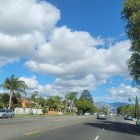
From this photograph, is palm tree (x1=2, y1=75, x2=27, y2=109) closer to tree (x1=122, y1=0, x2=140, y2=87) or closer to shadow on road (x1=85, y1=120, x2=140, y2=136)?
shadow on road (x1=85, y1=120, x2=140, y2=136)

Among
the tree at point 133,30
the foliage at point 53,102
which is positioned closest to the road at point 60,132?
the tree at point 133,30

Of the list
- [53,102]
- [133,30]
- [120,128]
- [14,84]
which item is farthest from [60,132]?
[53,102]

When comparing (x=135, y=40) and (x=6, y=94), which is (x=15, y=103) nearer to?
(x=6, y=94)

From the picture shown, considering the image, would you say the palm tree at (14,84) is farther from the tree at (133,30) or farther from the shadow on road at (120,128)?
the tree at (133,30)

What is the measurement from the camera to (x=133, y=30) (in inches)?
1410

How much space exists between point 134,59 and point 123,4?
5287 millimetres

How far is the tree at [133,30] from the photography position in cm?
3535

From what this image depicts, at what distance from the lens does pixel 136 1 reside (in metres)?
36.9

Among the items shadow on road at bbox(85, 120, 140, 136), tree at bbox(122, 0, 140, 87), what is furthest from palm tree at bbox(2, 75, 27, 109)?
tree at bbox(122, 0, 140, 87)

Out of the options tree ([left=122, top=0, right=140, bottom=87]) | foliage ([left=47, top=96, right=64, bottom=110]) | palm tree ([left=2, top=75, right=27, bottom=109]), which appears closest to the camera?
tree ([left=122, top=0, right=140, bottom=87])

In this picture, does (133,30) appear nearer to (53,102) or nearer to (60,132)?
(60,132)

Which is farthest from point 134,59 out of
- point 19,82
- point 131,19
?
point 19,82

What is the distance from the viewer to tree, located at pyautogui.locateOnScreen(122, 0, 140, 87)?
35350mm

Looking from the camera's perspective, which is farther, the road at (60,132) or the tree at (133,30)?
the tree at (133,30)
